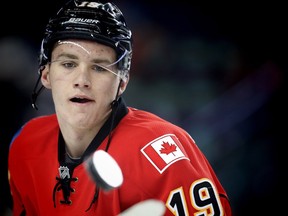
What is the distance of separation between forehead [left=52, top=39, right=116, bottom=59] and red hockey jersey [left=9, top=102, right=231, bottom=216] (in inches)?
12.0

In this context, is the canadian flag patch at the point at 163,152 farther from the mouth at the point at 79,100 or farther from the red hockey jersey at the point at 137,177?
the mouth at the point at 79,100

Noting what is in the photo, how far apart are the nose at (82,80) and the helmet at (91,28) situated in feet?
0.45

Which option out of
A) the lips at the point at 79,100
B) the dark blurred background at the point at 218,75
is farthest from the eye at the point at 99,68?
the dark blurred background at the point at 218,75

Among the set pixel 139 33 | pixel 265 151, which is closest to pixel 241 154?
pixel 265 151

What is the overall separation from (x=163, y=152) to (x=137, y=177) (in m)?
0.14

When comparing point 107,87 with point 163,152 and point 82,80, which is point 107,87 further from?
point 163,152

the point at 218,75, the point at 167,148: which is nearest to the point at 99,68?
the point at 167,148

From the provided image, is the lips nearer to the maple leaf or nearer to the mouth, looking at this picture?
the mouth

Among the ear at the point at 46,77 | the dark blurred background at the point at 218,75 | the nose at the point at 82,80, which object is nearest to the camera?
the nose at the point at 82,80

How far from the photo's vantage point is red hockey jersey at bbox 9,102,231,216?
1.64 meters

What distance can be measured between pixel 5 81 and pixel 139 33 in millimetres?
1336

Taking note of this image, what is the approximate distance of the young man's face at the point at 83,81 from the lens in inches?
69.4

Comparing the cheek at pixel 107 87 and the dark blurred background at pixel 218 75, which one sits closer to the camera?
the cheek at pixel 107 87

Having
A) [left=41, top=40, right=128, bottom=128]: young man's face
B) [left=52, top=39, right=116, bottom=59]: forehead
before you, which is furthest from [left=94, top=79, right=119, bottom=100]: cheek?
[left=52, top=39, right=116, bottom=59]: forehead
